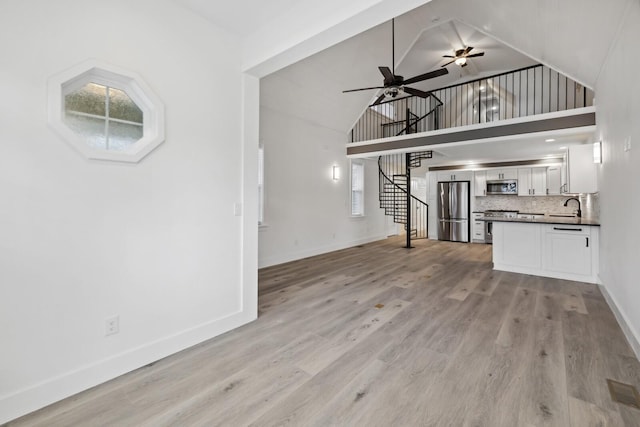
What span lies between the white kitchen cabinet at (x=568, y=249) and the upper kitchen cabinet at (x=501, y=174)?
159 inches

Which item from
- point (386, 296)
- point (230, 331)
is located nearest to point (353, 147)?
point (386, 296)

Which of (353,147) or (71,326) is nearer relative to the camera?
(71,326)

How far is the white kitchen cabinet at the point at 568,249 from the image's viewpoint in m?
4.36

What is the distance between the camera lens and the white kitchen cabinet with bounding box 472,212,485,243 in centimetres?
841

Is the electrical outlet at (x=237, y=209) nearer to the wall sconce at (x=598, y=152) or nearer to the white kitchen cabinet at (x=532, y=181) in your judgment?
the wall sconce at (x=598, y=152)

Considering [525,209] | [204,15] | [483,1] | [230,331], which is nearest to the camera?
[204,15]

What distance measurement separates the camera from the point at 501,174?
325 inches

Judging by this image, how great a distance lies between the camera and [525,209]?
26.9 feet

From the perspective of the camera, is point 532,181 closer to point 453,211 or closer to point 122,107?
point 453,211

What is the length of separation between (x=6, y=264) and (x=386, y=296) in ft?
11.5

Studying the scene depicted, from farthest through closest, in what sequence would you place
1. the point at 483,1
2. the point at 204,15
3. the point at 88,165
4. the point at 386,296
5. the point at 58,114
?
the point at 483,1, the point at 386,296, the point at 204,15, the point at 88,165, the point at 58,114

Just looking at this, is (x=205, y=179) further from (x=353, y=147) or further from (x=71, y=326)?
(x=353, y=147)

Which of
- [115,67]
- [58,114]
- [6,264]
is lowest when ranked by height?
[6,264]

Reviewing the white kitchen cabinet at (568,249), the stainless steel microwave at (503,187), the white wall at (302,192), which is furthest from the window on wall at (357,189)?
the white kitchen cabinet at (568,249)
